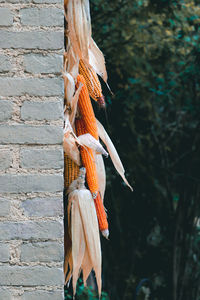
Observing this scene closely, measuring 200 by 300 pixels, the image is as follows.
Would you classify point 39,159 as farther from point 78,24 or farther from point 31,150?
point 78,24

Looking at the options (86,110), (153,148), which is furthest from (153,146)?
(86,110)

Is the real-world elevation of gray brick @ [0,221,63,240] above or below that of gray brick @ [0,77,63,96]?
below

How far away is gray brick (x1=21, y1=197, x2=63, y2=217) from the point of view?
1810 mm

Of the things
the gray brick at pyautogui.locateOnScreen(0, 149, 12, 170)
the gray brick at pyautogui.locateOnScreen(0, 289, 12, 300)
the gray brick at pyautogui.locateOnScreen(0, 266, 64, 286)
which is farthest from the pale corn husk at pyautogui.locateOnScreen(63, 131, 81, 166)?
the gray brick at pyautogui.locateOnScreen(0, 289, 12, 300)

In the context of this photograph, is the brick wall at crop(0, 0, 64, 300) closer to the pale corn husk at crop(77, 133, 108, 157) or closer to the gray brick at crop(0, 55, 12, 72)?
Answer: the gray brick at crop(0, 55, 12, 72)

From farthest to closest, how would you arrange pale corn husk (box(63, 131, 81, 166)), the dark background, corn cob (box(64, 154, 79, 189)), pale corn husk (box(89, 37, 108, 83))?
the dark background → pale corn husk (box(89, 37, 108, 83)) → corn cob (box(64, 154, 79, 189)) → pale corn husk (box(63, 131, 81, 166))

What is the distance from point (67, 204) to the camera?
2.08m

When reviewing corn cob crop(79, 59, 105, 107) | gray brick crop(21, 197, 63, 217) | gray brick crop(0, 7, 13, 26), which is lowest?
gray brick crop(21, 197, 63, 217)

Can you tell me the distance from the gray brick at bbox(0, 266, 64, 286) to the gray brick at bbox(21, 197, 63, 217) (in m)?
0.19

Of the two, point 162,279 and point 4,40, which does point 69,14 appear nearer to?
point 4,40

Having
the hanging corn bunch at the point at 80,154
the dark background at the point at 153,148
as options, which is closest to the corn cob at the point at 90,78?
the hanging corn bunch at the point at 80,154

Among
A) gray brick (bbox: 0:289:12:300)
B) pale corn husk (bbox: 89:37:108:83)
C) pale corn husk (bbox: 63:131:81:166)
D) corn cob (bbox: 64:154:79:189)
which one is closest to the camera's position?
gray brick (bbox: 0:289:12:300)

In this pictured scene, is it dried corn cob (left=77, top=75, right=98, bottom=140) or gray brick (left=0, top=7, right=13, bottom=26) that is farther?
dried corn cob (left=77, top=75, right=98, bottom=140)

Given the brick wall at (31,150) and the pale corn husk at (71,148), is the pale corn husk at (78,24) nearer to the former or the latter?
the brick wall at (31,150)
